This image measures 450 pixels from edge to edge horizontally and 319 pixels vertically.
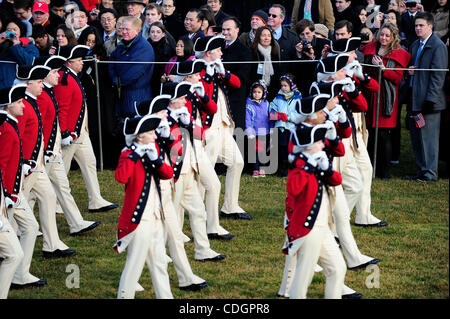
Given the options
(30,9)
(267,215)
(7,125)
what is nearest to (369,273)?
(267,215)

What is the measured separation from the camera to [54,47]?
1287 cm

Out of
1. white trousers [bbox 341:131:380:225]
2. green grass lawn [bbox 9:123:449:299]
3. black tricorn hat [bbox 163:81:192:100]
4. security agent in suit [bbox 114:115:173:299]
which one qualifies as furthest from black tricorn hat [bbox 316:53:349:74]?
security agent in suit [bbox 114:115:173:299]

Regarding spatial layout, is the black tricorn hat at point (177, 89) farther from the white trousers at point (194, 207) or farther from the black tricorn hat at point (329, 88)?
the black tricorn hat at point (329, 88)

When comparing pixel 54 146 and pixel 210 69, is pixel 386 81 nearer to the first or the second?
pixel 210 69

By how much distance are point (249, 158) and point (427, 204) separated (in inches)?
113

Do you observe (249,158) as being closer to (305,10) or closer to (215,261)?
(305,10)

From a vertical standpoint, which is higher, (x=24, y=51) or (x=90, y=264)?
(x=24, y=51)

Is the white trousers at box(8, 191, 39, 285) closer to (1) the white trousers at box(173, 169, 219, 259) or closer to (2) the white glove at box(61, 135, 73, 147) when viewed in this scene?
(1) the white trousers at box(173, 169, 219, 259)

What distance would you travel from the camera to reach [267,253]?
33.7 ft

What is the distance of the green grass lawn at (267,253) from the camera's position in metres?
9.12

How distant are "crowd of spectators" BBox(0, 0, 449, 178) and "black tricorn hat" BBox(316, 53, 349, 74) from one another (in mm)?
2288

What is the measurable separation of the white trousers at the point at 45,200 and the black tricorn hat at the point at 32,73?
0.83 metres

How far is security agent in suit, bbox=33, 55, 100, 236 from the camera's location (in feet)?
34.4

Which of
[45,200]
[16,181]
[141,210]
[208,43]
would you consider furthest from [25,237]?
[208,43]
